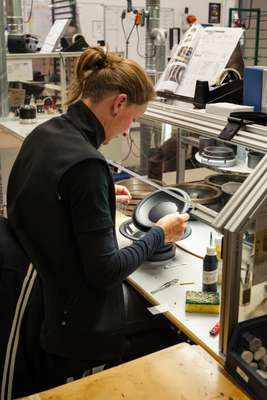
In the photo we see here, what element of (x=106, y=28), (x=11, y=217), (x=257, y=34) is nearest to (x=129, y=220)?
(x=11, y=217)

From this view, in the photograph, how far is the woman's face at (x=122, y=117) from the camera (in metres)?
1.30

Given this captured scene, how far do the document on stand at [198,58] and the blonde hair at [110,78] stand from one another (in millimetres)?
386

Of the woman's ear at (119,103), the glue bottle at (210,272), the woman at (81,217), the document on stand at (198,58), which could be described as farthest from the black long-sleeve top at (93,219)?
the document on stand at (198,58)

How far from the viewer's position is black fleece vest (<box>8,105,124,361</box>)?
46.3 inches

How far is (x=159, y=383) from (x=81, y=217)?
42cm

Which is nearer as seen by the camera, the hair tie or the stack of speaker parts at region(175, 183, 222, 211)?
the hair tie

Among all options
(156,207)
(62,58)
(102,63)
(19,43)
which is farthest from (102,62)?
(19,43)

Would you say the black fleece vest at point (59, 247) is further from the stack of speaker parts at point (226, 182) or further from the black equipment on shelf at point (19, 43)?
the black equipment on shelf at point (19, 43)

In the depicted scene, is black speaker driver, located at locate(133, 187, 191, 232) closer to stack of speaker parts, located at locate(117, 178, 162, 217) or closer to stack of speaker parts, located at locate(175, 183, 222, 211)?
stack of speaker parts, located at locate(175, 183, 222, 211)

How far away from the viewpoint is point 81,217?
114 cm

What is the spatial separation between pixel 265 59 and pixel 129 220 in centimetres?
548

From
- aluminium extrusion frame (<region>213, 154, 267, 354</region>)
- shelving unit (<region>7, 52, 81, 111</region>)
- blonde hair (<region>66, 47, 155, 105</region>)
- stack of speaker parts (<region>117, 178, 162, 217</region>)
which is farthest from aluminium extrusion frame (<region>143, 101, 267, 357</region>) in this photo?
shelving unit (<region>7, 52, 81, 111</region>)

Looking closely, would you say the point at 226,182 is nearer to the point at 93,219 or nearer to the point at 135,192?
the point at 93,219

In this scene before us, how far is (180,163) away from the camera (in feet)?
5.99
